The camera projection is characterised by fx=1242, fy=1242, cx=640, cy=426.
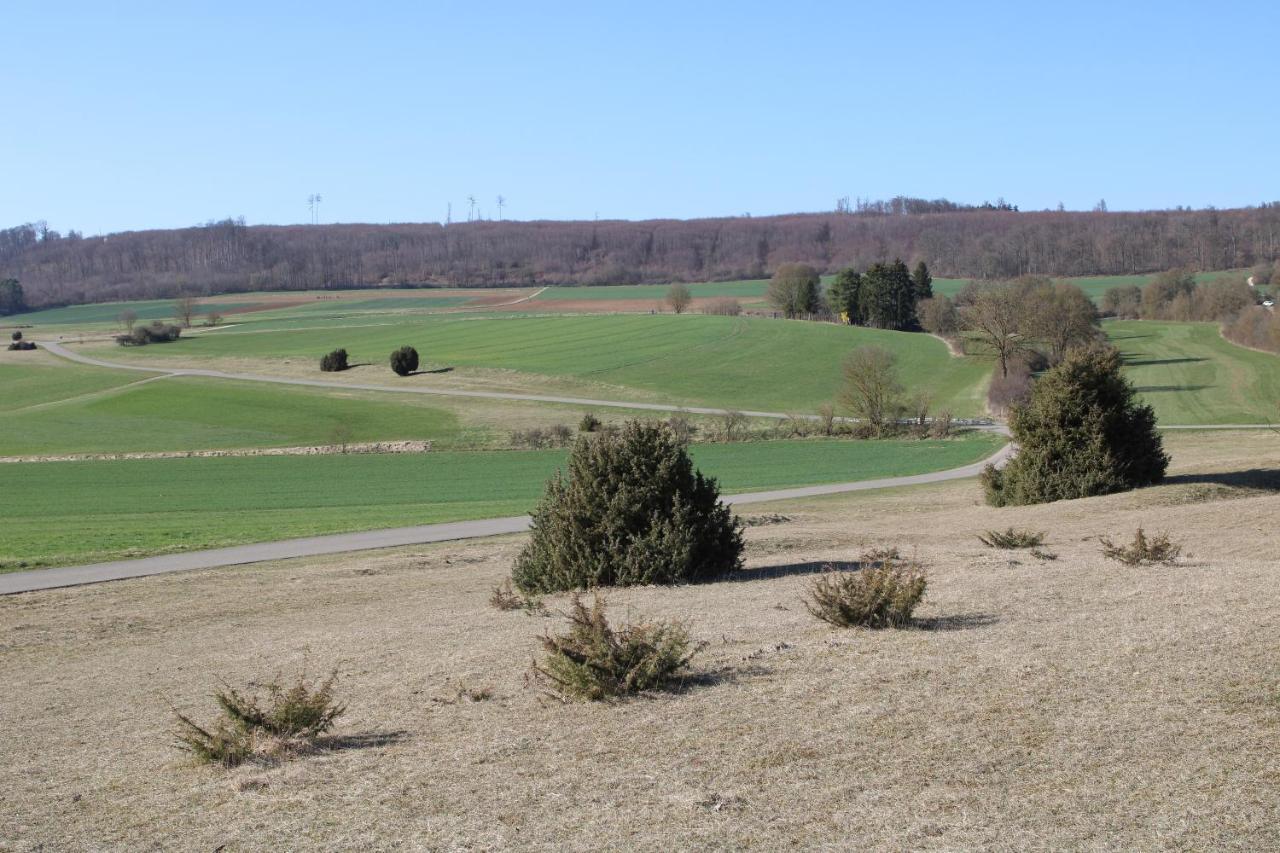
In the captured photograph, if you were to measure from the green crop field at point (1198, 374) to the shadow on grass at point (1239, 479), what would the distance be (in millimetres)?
34960

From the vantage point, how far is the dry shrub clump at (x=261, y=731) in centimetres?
870

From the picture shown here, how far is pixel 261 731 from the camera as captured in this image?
898 cm

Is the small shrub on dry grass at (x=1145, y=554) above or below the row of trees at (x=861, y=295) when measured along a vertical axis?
below

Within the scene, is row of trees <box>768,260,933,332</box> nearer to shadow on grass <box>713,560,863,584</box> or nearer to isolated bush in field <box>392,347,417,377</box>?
isolated bush in field <box>392,347,417,377</box>

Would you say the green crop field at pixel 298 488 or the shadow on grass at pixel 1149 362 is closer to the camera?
the green crop field at pixel 298 488

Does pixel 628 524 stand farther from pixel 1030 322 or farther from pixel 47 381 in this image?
pixel 47 381

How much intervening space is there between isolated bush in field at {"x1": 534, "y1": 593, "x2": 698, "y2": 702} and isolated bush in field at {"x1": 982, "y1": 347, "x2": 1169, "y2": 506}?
64.3 feet

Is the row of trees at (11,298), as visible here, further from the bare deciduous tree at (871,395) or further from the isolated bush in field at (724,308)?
the bare deciduous tree at (871,395)

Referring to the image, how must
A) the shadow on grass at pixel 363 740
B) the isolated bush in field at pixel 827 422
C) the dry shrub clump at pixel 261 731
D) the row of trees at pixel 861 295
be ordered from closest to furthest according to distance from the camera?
the dry shrub clump at pixel 261 731, the shadow on grass at pixel 363 740, the isolated bush in field at pixel 827 422, the row of trees at pixel 861 295

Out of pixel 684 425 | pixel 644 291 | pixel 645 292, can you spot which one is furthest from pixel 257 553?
pixel 644 291

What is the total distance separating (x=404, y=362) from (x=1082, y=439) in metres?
65.7

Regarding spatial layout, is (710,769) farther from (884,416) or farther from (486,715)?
(884,416)

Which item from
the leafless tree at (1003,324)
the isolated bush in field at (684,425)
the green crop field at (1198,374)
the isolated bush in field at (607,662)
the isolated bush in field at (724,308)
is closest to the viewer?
the isolated bush in field at (607,662)

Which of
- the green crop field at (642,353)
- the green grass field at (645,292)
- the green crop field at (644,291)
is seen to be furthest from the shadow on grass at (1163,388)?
the green crop field at (644,291)
